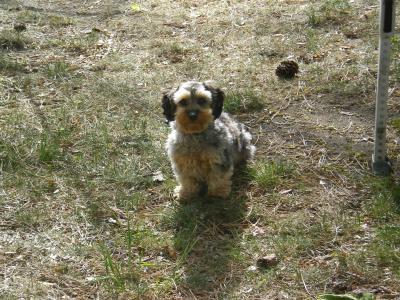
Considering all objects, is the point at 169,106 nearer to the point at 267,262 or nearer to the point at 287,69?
the point at 267,262

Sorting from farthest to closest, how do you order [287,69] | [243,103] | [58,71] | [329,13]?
1. [329,13]
2. [58,71]
3. [287,69]
4. [243,103]

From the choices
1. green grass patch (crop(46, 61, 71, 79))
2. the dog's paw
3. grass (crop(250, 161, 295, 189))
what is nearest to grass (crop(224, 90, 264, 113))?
grass (crop(250, 161, 295, 189))

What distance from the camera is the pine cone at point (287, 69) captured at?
7.50 m

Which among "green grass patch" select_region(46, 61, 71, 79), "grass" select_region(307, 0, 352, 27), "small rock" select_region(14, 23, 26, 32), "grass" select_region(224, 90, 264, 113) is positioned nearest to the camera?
"grass" select_region(224, 90, 264, 113)

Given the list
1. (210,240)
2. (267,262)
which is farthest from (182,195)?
(267,262)

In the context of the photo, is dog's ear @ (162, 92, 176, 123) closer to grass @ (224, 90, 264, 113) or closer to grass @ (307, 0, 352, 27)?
grass @ (224, 90, 264, 113)

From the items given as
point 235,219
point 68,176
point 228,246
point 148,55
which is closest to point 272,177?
point 235,219

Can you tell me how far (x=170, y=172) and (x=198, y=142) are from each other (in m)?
0.69

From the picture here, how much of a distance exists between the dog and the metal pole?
1275 millimetres

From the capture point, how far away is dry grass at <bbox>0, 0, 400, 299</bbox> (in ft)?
14.4

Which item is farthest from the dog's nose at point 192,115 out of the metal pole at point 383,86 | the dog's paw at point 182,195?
the metal pole at point 383,86

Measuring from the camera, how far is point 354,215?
501 cm

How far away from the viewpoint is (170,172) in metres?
5.89

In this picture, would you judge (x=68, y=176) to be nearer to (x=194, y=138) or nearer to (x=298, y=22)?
(x=194, y=138)
